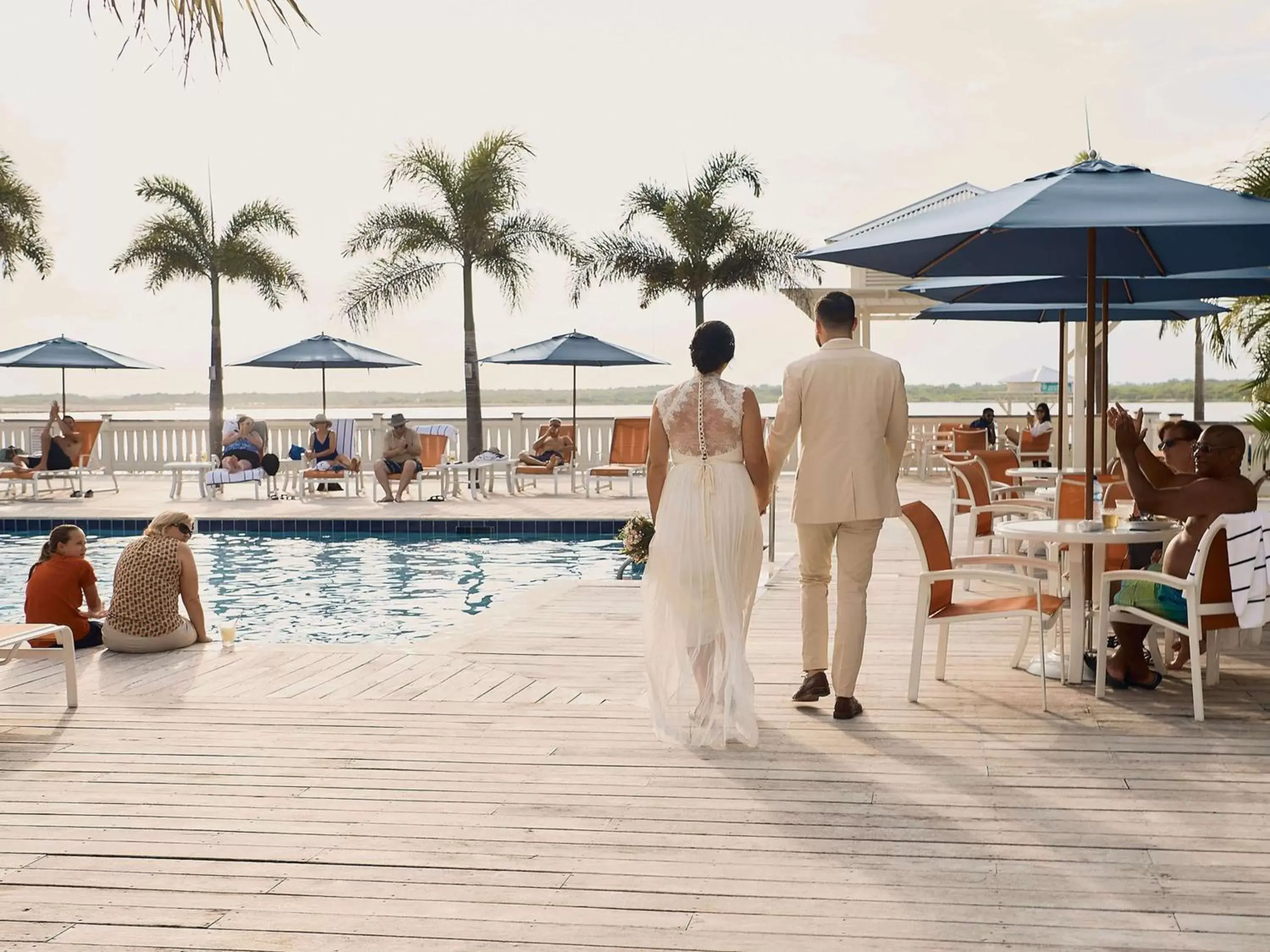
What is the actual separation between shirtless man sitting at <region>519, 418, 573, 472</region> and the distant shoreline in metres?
46.3

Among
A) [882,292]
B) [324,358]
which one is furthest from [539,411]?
[882,292]

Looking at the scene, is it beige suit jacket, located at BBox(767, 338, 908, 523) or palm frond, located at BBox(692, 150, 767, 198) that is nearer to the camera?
beige suit jacket, located at BBox(767, 338, 908, 523)

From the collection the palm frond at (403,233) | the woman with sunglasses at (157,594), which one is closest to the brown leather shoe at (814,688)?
the woman with sunglasses at (157,594)

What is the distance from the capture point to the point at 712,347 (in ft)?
15.4

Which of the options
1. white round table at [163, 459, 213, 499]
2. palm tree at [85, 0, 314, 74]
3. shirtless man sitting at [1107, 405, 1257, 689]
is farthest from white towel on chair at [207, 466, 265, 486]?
palm tree at [85, 0, 314, 74]

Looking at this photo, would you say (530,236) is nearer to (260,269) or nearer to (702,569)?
(260,269)

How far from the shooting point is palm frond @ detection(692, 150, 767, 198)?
20609 millimetres

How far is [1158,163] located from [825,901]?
935 inches

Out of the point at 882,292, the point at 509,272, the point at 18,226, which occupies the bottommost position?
the point at 882,292

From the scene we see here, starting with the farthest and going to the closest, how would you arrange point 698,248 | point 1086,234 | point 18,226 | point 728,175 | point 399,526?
point 18,226
point 728,175
point 698,248
point 399,526
point 1086,234

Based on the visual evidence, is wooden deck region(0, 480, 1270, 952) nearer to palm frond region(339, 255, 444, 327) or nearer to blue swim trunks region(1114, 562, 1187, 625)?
blue swim trunks region(1114, 562, 1187, 625)

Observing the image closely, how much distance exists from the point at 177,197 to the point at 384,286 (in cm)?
372

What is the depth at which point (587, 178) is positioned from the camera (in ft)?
140

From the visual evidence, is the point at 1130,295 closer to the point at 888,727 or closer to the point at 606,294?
the point at 888,727
